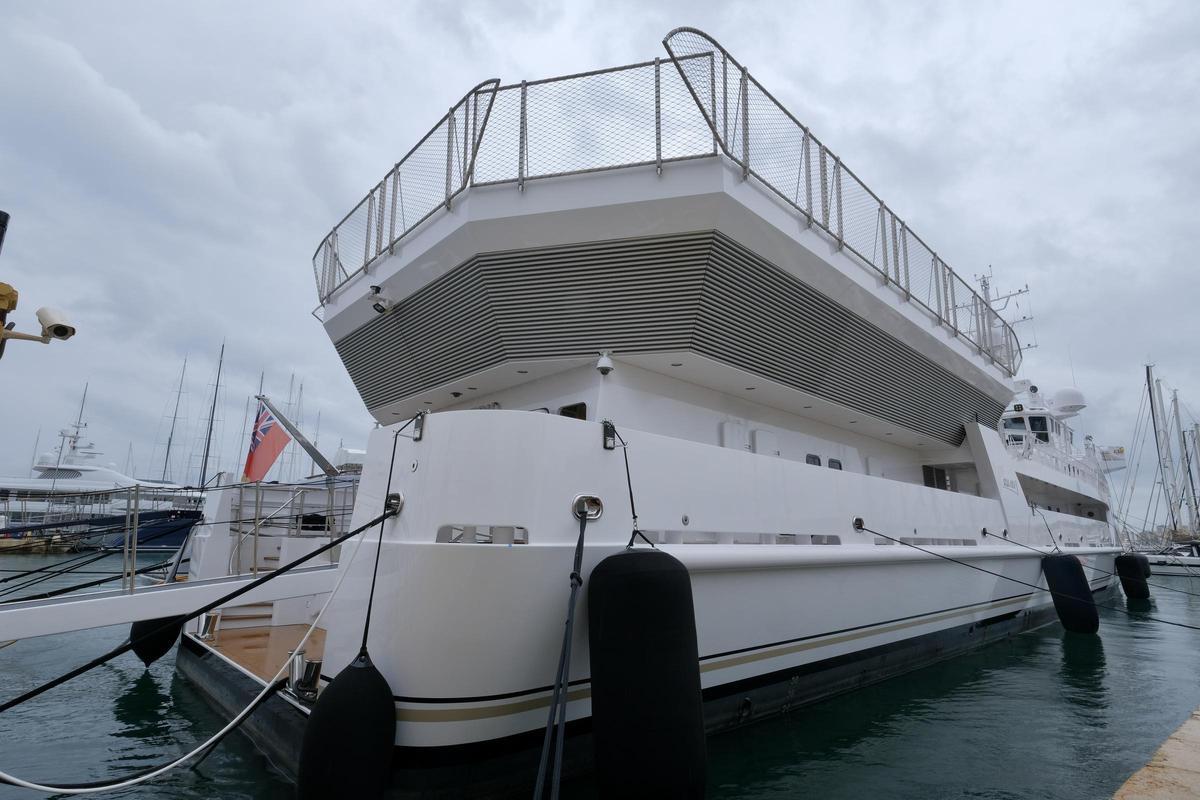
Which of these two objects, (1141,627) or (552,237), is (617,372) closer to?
(552,237)

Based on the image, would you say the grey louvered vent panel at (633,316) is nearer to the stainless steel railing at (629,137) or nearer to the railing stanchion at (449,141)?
the stainless steel railing at (629,137)

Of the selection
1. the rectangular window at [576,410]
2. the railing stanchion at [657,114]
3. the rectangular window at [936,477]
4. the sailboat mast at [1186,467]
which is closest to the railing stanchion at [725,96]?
the railing stanchion at [657,114]

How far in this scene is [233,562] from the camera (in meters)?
8.12

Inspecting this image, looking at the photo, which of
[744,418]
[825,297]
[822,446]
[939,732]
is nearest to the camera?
[939,732]

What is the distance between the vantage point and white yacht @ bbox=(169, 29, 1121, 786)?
165 inches

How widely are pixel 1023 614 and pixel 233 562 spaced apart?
1179 centimetres

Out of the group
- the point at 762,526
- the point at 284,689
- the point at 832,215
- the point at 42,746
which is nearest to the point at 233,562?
the point at 42,746

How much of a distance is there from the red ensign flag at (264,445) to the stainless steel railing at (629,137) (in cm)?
251

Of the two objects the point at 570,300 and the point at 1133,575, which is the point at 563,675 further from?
the point at 1133,575

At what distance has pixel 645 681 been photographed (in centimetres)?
379

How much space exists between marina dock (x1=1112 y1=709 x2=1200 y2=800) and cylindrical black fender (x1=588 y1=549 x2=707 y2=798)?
212 centimetres

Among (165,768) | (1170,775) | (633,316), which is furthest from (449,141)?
(1170,775)

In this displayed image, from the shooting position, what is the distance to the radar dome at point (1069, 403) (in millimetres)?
20156

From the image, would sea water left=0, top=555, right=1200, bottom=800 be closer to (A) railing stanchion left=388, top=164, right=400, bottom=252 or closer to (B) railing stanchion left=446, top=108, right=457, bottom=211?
(A) railing stanchion left=388, top=164, right=400, bottom=252
